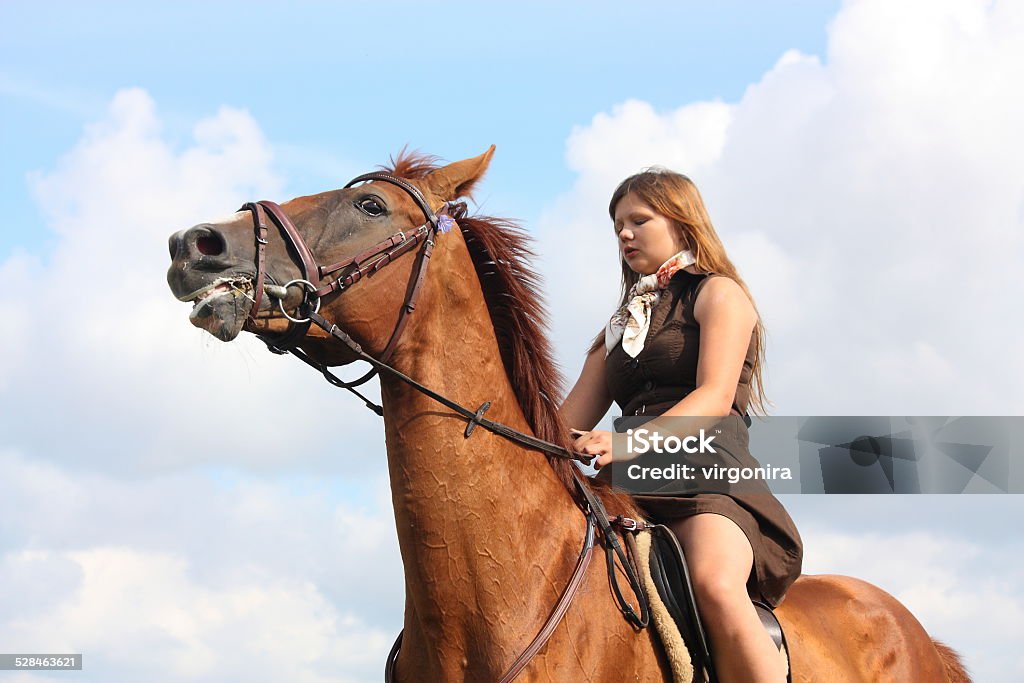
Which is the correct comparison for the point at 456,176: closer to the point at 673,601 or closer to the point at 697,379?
the point at 697,379

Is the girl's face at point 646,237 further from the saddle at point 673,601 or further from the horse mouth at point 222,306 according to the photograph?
the horse mouth at point 222,306

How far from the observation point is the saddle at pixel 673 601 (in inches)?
191

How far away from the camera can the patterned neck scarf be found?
18.4 ft

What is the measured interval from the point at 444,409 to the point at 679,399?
53.6 inches

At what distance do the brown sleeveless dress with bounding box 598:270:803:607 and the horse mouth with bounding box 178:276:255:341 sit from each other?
83.7 inches

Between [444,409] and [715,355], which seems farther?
[715,355]

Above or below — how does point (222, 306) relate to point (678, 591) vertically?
above

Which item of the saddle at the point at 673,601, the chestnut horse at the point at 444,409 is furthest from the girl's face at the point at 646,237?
the saddle at the point at 673,601

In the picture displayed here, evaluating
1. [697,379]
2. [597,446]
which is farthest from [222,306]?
[697,379]

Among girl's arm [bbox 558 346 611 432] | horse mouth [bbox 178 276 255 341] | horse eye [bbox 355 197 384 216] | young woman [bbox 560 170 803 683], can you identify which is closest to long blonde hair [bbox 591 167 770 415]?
young woman [bbox 560 170 803 683]

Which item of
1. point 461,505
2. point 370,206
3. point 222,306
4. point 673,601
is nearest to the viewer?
point 222,306

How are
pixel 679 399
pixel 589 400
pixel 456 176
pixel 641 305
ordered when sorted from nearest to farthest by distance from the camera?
pixel 456 176 → pixel 679 399 → pixel 641 305 → pixel 589 400

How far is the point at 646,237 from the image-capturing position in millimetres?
5758

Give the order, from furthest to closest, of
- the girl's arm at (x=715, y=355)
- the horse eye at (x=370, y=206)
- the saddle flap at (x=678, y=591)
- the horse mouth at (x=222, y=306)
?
the girl's arm at (x=715, y=355) → the saddle flap at (x=678, y=591) → the horse eye at (x=370, y=206) → the horse mouth at (x=222, y=306)
